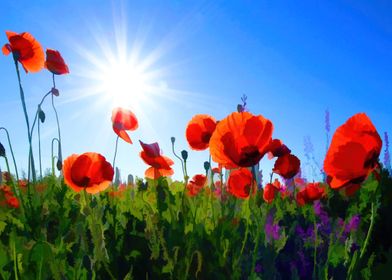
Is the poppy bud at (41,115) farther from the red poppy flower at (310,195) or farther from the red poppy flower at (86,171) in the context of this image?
the red poppy flower at (310,195)

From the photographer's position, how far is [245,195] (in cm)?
257

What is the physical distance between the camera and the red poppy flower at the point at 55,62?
2969 mm

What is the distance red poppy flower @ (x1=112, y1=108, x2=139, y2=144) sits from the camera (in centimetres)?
251

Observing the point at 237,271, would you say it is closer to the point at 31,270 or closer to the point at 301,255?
the point at 301,255

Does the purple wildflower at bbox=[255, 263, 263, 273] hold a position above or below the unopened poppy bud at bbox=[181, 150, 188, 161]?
below

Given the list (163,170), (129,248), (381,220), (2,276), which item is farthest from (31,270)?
(381,220)

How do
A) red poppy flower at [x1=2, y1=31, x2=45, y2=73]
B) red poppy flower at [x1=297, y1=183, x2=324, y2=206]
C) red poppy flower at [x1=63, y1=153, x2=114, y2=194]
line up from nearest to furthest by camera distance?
red poppy flower at [x1=63, y1=153, x2=114, y2=194] < red poppy flower at [x1=2, y1=31, x2=45, y2=73] < red poppy flower at [x1=297, y1=183, x2=324, y2=206]

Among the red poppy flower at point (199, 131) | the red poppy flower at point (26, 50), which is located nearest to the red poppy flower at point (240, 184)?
the red poppy flower at point (199, 131)

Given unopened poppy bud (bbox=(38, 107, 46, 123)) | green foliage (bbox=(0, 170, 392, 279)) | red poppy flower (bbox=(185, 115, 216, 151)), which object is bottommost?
green foliage (bbox=(0, 170, 392, 279))

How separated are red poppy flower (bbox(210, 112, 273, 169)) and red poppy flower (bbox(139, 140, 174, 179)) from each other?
79 centimetres

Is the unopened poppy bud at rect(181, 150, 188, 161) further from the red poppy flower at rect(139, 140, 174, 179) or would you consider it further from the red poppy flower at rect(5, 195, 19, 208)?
the red poppy flower at rect(5, 195, 19, 208)

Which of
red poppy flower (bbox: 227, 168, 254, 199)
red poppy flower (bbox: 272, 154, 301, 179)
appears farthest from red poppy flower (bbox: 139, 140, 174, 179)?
red poppy flower (bbox: 272, 154, 301, 179)

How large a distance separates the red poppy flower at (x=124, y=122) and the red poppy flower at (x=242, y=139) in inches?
38.6

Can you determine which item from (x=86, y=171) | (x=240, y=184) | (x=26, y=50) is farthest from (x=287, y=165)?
(x=26, y=50)
